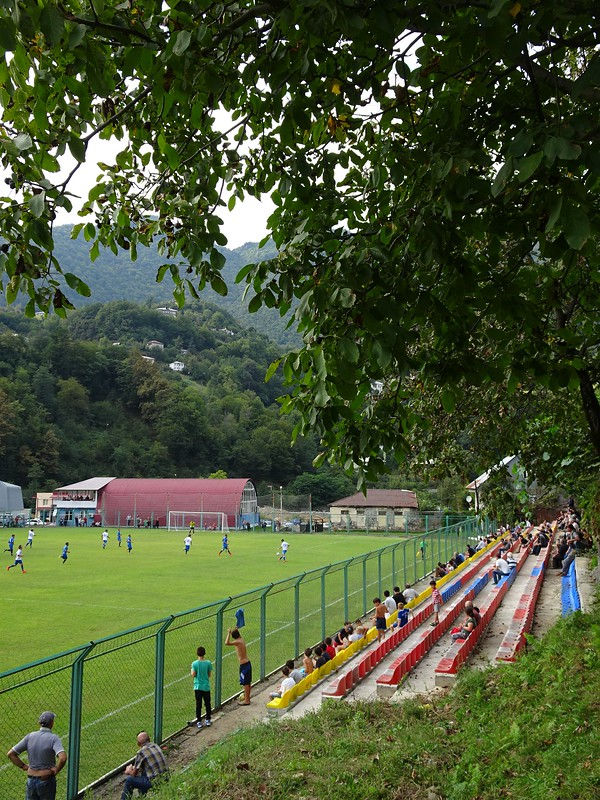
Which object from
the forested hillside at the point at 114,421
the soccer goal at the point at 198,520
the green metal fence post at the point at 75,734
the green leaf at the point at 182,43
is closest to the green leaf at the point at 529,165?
the green leaf at the point at 182,43

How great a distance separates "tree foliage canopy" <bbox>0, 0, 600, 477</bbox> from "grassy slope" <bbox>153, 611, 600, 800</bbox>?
3543 mm

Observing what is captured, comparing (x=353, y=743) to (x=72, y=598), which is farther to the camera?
(x=72, y=598)

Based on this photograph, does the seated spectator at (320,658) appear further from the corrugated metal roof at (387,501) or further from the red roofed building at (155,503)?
the red roofed building at (155,503)

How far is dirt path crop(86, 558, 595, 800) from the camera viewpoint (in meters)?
10.4

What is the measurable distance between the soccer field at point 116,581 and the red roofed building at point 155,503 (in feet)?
72.8

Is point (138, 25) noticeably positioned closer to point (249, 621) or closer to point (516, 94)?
point (516, 94)

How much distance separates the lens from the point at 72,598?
2594 cm

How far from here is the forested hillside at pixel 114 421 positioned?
105m

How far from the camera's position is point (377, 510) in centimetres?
7656

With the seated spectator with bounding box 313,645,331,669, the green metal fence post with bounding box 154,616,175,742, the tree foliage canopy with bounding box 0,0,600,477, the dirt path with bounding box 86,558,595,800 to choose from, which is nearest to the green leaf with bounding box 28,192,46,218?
the tree foliage canopy with bounding box 0,0,600,477

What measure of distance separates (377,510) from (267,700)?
210 ft

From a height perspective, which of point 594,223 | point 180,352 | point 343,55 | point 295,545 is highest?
point 180,352

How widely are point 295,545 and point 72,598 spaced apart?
29643 mm

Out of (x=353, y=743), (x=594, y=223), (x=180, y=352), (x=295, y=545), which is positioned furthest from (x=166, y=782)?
(x=180, y=352)
